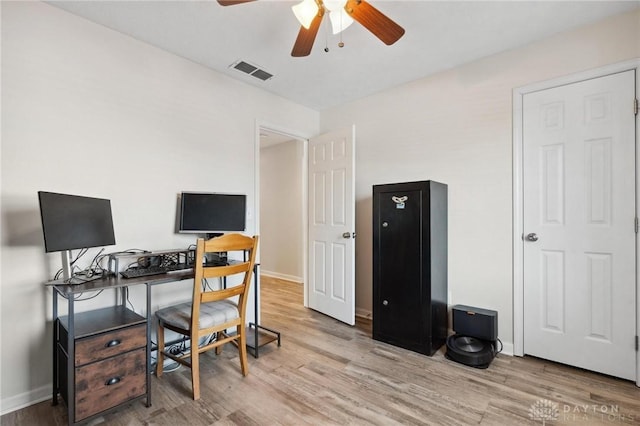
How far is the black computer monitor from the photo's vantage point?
2.56 m

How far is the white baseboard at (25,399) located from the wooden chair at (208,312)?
64cm

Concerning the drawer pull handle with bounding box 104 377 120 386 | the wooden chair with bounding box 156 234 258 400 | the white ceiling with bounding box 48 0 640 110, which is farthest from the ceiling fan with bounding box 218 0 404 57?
the drawer pull handle with bounding box 104 377 120 386

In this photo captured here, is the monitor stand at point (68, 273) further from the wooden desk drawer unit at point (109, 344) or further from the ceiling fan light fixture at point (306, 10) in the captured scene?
the ceiling fan light fixture at point (306, 10)

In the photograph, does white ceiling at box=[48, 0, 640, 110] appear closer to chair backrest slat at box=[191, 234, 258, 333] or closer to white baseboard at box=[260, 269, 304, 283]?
chair backrest slat at box=[191, 234, 258, 333]

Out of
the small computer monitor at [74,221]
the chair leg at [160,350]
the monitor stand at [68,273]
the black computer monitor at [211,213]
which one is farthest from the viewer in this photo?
the black computer monitor at [211,213]

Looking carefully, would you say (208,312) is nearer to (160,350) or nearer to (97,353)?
(160,350)

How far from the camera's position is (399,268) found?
2756mm

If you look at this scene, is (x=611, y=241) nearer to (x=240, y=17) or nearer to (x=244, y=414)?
(x=244, y=414)

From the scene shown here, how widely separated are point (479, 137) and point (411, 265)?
4.24 feet

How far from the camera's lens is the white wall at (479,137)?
231cm

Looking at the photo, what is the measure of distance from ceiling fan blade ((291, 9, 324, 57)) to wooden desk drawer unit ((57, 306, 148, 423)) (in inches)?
77.4

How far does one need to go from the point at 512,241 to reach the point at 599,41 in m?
1.57

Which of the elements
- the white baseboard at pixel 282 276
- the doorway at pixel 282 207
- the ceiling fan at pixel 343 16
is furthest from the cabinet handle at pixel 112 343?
the white baseboard at pixel 282 276

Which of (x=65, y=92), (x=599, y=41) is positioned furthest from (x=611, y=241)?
(x=65, y=92)
